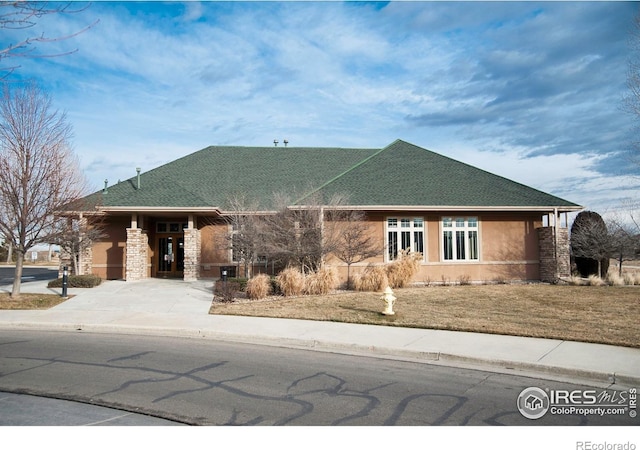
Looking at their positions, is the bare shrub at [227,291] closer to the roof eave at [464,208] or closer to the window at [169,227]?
the roof eave at [464,208]

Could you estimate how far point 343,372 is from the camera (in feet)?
28.0

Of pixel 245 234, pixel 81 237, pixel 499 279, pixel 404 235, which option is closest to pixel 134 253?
pixel 81 237

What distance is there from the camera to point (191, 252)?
78.8 feet

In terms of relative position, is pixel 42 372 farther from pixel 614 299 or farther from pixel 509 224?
pixel 509 224

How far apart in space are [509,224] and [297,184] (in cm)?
1066

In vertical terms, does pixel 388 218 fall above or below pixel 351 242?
above

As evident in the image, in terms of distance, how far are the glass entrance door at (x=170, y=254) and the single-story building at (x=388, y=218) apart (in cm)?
5

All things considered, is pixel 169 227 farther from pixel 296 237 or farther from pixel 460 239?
pixel 460 239

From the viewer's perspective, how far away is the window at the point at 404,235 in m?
23.5

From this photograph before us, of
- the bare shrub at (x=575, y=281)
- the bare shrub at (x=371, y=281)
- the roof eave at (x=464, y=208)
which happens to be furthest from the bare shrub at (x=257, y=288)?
the bare shrub at (x=575, y=281)

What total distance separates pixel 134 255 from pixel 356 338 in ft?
51.5

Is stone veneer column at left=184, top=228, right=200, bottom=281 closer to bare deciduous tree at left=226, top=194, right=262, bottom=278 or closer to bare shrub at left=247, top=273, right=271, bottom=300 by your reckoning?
bare deciduous tree at left=226, top=194, right=262, bottom=278

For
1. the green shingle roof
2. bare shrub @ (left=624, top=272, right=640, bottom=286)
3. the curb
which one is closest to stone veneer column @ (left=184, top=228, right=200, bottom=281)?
Answer: the green shingle roof

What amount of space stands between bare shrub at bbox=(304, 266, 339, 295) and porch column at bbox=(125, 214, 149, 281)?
367 inches
